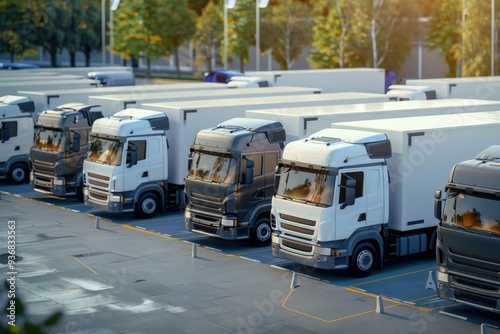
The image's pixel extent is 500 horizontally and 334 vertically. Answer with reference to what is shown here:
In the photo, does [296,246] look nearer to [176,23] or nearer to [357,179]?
[357,179]

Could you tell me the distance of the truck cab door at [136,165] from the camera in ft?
82.5

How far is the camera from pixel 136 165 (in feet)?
83.4

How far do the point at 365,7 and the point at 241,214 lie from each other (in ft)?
154

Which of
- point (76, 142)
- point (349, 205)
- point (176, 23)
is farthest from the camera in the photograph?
point (176, 23)

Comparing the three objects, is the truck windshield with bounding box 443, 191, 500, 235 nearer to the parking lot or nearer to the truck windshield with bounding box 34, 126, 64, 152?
the parking lot

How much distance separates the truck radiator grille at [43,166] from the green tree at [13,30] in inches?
2185

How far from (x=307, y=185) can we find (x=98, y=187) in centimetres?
901

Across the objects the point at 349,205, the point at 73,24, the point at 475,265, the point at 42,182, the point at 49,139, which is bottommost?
the point at 42,182

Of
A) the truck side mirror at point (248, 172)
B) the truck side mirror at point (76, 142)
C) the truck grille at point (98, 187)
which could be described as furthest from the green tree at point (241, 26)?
the truck side mirror at point (248, 172)

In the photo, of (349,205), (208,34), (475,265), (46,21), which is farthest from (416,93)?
(46,21)

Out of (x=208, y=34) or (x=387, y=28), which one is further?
(x=208, y=34)

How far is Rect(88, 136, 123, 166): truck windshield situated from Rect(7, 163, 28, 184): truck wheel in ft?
24.3

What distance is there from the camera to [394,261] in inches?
804

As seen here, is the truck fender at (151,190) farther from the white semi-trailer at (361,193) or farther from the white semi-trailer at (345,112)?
the white semi-trailer at (361,193)
